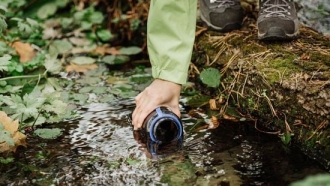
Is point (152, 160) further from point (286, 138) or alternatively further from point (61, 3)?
point (61, 3)

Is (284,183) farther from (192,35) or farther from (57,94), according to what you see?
(57,94)

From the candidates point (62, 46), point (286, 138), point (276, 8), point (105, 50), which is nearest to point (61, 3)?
point (62, 46)

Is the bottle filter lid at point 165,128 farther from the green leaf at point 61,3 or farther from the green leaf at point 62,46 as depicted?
the green leaf at point 61,3

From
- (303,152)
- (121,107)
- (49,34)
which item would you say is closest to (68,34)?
(49,34)

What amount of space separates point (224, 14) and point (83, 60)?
100 centimetres

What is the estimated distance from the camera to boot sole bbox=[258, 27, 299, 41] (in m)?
2.62

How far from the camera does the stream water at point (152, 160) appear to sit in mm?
2053

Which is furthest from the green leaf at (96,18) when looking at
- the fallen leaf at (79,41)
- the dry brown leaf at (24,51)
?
the dry brown leaf at (24,51)

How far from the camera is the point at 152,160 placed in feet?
7.16

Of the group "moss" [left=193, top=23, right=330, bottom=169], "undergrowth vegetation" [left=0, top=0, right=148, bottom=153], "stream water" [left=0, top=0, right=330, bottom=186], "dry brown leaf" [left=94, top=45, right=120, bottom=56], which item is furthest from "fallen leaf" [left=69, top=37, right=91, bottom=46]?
"stream water" [left=0, top=0, right=330, bottom=186]

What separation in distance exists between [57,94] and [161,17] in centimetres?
64

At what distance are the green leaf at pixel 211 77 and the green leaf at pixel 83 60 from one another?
0.95m

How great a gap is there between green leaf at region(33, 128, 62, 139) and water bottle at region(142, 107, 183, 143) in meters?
0.40

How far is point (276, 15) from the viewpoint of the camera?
2668 millimetres
